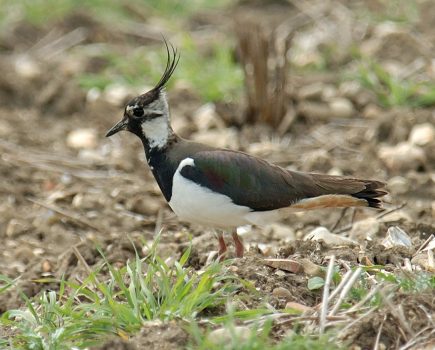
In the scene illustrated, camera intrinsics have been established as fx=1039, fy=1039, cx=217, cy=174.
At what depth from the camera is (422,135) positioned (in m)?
8.69

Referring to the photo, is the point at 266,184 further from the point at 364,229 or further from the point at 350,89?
the point at 350,89

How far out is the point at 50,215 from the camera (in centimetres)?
782

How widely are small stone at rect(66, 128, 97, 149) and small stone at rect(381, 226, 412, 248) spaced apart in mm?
3894

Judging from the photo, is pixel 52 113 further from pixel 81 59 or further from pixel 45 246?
pixel 45 246

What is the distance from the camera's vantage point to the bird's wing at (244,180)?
610 cm

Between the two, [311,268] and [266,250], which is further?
[266,250]

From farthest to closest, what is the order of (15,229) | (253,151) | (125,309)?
1. (253,151)
2. (15,229)
3. (125,309)

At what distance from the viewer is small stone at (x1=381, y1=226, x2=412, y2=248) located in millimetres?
6113

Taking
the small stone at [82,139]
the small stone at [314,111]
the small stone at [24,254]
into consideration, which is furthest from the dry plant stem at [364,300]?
the small stone at [82,139]

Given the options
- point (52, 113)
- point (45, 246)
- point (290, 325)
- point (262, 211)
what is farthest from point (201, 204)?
point (52, 113)

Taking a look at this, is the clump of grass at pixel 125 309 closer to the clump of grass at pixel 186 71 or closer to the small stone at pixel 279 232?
the small stone at pixel 279 232

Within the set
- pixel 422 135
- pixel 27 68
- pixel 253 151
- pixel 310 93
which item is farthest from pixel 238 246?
pixel 27 68

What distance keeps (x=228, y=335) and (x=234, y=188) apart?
1735 mm

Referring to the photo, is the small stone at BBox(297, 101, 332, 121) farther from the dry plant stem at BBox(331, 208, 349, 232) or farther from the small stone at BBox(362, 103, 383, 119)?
the dry plant stem at BBox(331, 208, 349, 232)
